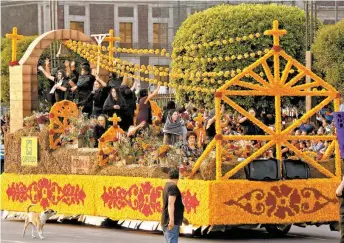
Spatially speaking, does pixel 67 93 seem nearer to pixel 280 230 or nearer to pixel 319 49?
pixel 280 230

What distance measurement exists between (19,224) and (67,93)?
2755 millimetres

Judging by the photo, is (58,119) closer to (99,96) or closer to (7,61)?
(99,96)

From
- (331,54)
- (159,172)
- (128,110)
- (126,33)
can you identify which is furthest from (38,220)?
(126,33)

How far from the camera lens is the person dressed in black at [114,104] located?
23984 mm

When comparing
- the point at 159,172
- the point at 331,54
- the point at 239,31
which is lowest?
the point at 159,172

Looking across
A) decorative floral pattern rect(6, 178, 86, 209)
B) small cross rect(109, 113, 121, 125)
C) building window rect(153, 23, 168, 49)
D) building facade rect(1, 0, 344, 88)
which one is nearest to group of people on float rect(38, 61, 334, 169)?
small cross rect(109, 113, 121, 125)

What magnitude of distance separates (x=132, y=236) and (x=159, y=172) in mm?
1048

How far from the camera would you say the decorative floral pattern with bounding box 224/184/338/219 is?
66.5 ft

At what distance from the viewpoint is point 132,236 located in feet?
69.4

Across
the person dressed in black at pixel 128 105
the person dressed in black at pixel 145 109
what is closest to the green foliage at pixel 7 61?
the person dressed in black at pixel 145 109

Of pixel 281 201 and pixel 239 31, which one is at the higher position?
pixel 239 31

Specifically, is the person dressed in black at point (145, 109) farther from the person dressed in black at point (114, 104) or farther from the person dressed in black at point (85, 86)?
the person dressed in black at point (85, 86)

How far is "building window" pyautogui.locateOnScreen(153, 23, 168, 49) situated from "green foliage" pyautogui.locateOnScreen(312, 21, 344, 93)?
96.4 feet

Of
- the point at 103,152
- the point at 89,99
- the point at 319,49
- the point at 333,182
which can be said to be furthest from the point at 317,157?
the point at 319,49
